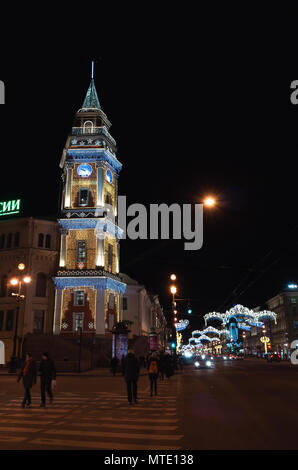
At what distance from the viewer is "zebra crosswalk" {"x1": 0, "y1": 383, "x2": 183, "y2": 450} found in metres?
8.29

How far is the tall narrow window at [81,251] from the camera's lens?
167 ft

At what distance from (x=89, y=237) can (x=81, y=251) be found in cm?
202

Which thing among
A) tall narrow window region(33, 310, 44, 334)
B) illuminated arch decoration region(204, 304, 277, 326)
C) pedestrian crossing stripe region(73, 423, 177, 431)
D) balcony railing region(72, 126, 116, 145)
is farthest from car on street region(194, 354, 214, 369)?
pedestrian crossing stripe region(73, 423, 177, 431)

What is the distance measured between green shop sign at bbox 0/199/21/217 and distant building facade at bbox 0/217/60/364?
1543mm

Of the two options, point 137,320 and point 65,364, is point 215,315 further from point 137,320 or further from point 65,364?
point 65,364

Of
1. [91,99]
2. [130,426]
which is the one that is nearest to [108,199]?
[91,99]

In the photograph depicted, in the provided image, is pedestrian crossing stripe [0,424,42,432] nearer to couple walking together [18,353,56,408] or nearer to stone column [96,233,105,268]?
couple walking together [18,353,56,408]

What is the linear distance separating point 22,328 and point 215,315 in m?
31.9

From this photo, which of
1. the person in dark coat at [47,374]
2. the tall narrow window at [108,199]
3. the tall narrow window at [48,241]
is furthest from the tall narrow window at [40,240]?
the person in dark coat at [47,374]

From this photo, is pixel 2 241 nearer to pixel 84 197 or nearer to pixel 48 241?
pixel 48 241

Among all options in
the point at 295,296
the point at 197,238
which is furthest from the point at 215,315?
the point at 295,296

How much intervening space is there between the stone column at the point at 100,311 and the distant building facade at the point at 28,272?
5.95 metres

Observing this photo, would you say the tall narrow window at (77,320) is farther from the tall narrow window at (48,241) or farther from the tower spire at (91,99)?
the tower spire at (91,99)
